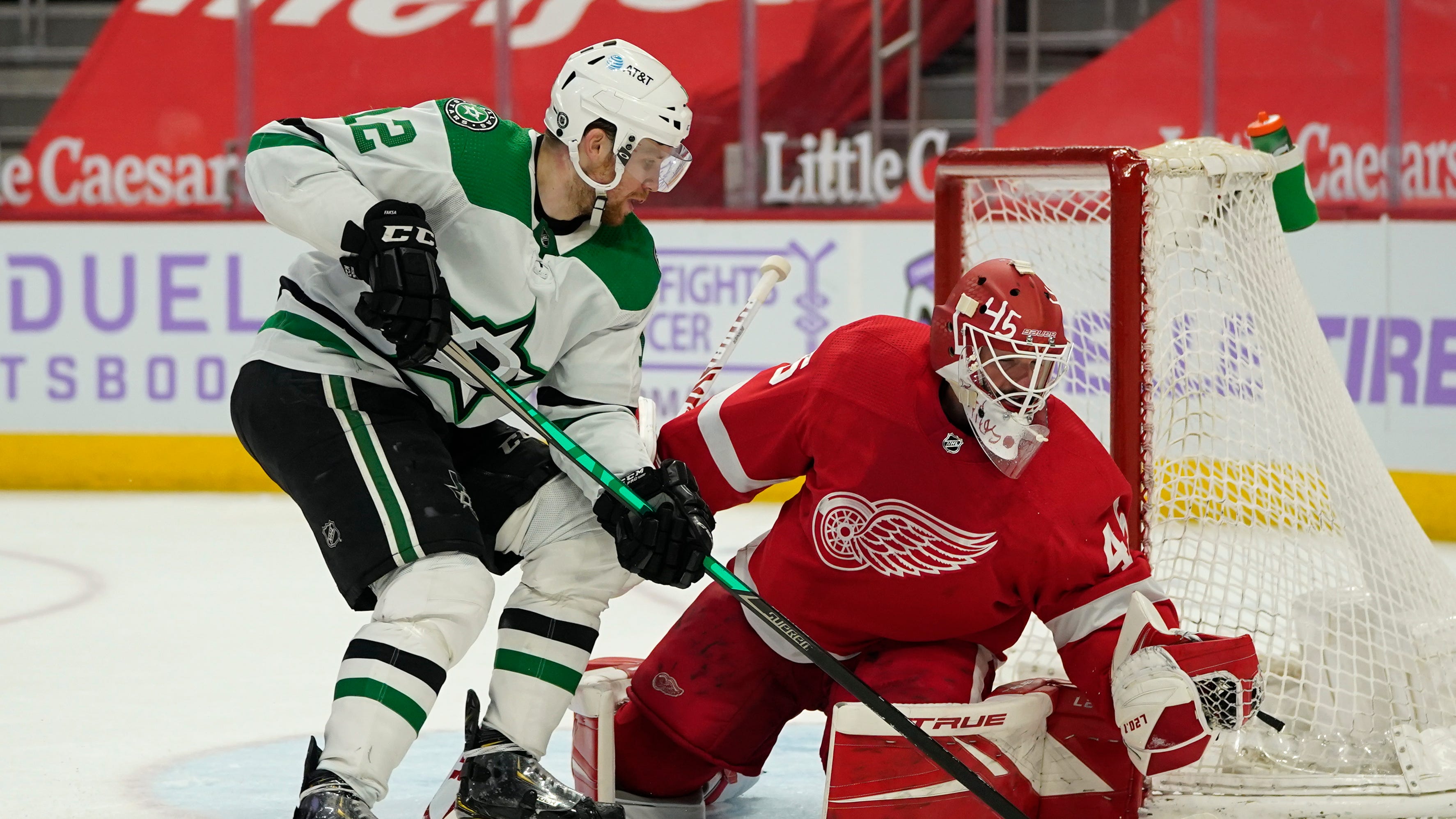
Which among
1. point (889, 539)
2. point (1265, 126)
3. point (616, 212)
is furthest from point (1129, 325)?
point (616, 212)

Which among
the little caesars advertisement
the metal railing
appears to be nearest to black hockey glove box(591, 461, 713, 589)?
the little caesars advertisement

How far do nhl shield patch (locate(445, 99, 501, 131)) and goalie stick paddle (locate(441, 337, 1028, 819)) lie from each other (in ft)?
0.91

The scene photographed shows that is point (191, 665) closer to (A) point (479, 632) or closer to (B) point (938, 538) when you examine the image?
(A) point (479, 632)

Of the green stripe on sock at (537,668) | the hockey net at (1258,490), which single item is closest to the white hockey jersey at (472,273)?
the green stripe on sock at (537,668)

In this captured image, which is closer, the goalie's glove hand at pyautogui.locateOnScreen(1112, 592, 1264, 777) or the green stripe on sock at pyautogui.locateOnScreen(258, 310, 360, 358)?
the goalie's glove hand at pyautogui.locateOnScreen(1112, 592, 1264, 777)

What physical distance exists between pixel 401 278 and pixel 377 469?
0.24 m

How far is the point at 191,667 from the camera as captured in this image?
336 centimetres

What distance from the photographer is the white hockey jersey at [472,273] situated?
2154mm

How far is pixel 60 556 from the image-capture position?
4.54 metres

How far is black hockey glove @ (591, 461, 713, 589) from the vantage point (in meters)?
2.10

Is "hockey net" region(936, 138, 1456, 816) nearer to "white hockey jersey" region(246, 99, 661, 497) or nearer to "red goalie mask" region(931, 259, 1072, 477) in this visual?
"red goalie mask" region(931, 259, 1072, 477)

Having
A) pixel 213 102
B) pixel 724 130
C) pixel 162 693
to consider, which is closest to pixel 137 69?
pixel 213 102

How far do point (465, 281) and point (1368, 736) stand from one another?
→ 1.37 metres

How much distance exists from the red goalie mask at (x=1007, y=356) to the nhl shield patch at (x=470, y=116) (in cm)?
62
